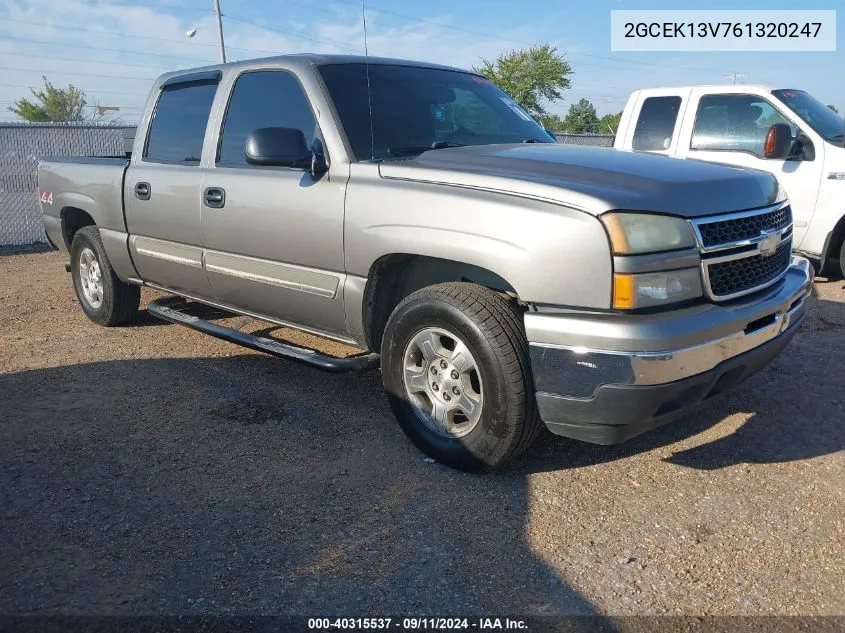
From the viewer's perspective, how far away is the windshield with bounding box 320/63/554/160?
378 centimetres

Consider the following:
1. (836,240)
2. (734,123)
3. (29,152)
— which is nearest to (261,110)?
(734,123)

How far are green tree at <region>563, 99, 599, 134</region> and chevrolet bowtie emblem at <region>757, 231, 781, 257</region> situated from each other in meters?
39.7

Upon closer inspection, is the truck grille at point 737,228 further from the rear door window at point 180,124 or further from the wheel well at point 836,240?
the wheel well at point 836,240

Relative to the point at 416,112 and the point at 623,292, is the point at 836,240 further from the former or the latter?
the point at 623,292

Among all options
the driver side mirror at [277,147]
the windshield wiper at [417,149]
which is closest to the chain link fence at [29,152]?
the driver side mirror at [277,147]

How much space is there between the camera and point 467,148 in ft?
12.4

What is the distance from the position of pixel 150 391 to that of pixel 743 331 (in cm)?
336

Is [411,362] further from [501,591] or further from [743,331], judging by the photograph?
[743,331]

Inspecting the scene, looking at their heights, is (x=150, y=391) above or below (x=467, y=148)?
below

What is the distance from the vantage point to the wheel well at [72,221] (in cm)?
597

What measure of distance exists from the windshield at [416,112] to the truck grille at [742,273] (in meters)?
1.58

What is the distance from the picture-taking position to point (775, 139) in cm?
676

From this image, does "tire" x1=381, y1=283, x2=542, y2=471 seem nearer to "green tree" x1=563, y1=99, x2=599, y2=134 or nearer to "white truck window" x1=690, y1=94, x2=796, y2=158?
"white truck window" x1=690, y1=94, x2=796, y2=158

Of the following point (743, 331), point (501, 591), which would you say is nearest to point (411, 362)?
point (501, 591)
